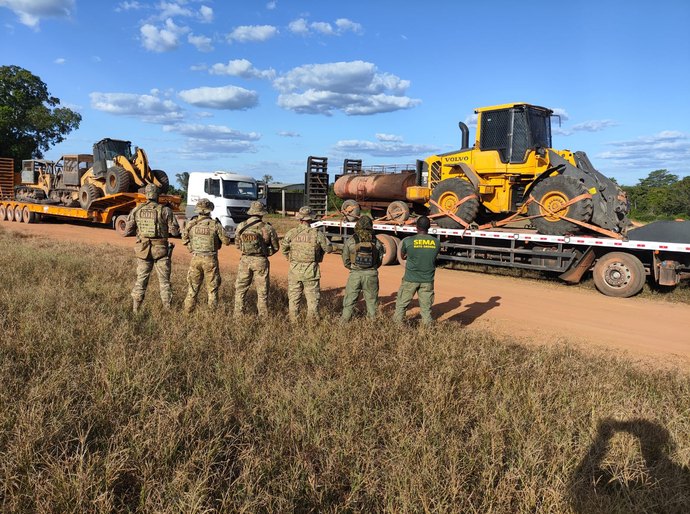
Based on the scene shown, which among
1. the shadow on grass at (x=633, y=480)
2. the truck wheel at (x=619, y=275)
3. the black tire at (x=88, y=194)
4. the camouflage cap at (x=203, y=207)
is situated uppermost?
the black tire at (x=88, y=194)

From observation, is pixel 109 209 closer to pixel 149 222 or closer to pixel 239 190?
pixel 239 190

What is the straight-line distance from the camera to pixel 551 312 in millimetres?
7953

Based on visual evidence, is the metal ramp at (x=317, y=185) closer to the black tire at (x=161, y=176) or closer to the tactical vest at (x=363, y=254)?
the black tire at (x=161, y=176)

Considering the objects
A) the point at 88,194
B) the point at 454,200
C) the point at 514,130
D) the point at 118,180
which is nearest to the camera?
the point at 514,130

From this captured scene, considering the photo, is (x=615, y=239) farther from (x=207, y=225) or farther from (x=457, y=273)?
(x=207, y=225)

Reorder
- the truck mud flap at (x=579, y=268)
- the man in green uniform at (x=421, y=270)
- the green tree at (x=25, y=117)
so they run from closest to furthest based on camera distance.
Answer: the man in green uniform at (x=421, y=270) → the truck mud flap at (x=579, y=268) → the green tree at (x=25, y=117)

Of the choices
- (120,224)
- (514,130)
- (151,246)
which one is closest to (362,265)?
(151,246)

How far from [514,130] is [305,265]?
6889 mm

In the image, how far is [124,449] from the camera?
277cm

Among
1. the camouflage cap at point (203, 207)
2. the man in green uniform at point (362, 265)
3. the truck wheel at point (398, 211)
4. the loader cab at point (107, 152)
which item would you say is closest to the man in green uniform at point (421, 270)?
the man in green uniform at point (362, 265)

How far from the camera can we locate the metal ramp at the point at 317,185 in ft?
53.9

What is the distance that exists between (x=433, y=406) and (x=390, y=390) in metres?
0.45

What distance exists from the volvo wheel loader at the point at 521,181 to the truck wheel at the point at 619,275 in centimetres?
71

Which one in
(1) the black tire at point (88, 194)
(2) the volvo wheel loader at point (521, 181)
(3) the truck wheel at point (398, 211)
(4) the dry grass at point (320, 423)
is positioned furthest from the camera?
(1) the black tire at point (88, 194)
